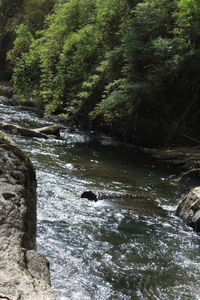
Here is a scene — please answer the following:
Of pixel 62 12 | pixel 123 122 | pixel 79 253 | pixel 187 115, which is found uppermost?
pixel 62 12

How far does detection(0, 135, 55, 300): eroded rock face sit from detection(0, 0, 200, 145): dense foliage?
10.1 metres

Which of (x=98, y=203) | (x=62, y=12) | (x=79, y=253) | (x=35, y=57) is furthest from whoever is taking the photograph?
(x=62, y=12)

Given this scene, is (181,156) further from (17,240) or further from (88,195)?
(17,240)

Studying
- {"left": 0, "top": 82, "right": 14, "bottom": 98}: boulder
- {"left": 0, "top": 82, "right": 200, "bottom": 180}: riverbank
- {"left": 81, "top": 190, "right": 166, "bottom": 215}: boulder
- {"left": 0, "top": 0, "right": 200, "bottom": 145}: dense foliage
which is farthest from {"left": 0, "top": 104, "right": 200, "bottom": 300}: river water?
{"left": 0, "top": 82, "right": 14, "bottom": 98}: boulder

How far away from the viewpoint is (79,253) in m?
6.27

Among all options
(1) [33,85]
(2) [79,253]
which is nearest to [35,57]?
(1) [33,85]

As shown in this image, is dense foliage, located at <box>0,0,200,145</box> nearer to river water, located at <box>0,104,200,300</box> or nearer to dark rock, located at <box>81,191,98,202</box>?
river water, located at <box>0,104,200,300</box>

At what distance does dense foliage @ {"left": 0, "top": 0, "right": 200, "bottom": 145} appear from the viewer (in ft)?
51.8

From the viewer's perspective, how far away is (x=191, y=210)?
8570 mm

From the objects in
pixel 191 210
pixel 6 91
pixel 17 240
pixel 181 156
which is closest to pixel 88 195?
pixel 191 210

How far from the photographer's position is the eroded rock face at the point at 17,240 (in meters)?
3.52

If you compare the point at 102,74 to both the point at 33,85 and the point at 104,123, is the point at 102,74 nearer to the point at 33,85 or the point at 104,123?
the point at 104,123

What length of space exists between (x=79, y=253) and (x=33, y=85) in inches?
645

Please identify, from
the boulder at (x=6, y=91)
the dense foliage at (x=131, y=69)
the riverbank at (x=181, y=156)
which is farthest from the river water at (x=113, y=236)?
the boulder at (x=6, y=91)
